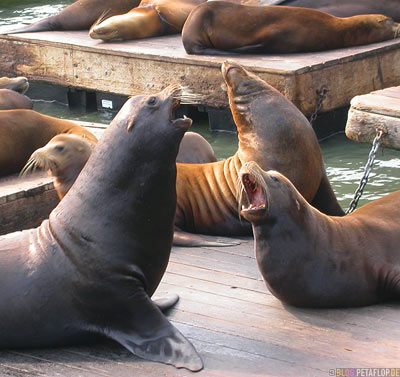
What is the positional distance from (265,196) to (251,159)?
138 centimetres

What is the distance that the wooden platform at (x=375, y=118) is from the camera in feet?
16.9

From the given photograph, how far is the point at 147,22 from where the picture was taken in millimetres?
9852

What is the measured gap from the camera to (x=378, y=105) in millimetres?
5242

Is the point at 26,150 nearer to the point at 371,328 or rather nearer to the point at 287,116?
the point at 287,116

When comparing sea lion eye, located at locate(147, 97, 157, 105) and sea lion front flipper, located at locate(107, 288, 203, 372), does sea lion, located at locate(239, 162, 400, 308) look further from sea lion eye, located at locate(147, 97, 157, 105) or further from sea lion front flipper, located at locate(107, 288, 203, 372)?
sea lion front flipper, located at locate(107, 288, 203, 372)

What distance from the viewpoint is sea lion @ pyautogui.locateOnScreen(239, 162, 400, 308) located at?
12.5 feet

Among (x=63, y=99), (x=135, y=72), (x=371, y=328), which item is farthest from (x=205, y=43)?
(x=371, y=328)

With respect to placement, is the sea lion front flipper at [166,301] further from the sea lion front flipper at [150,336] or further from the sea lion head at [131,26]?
the sea lion head at [131,26]

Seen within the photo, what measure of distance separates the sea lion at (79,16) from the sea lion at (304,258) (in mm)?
7284

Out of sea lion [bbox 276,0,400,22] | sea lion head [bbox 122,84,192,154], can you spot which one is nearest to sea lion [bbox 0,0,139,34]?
sea lion [bbox 276,0,400,22]

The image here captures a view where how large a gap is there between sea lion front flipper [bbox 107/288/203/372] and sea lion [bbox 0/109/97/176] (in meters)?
2.72

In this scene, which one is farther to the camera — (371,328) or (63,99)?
(63,99)

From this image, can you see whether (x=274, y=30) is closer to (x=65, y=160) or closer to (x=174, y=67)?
(x=174, y=67)

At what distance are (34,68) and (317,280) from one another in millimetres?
7019
